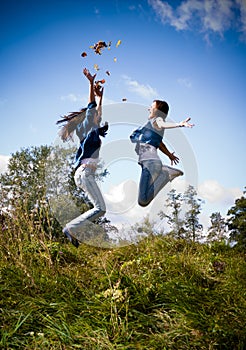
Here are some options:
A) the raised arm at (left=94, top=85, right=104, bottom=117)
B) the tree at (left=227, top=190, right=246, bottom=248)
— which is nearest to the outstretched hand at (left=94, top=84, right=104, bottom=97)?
the raised arm at (left=94, top=85, right=104, bottom=117)

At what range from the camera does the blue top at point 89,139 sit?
538 centimetres

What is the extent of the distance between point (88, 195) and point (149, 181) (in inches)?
40.2

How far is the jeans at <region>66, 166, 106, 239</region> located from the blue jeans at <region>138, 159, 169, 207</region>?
2.23 ft

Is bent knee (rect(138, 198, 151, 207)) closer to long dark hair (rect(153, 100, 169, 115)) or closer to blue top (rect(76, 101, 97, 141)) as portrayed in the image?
blue top (rect(76, 101, 97, 141))

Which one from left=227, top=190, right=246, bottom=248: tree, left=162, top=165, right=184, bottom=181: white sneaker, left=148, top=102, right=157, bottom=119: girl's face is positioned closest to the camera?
left=162, top=165, right=184, bottom=181: white sneaker

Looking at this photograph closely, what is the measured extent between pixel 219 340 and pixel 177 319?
357mm

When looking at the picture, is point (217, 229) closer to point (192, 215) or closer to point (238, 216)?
point (192, 215)

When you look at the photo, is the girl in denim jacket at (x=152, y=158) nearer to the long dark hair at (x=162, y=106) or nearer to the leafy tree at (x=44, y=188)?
the long dark hair at (x=162, y=106)

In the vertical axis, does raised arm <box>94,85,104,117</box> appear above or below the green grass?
above

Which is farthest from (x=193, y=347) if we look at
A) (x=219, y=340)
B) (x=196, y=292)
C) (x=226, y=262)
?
(x=226, y=262)

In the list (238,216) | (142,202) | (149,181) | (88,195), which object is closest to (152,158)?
(149,181)

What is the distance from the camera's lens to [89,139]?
17.7ft

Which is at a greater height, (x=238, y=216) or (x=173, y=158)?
(x=238, y=216)

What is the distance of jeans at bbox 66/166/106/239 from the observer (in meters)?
5.26
